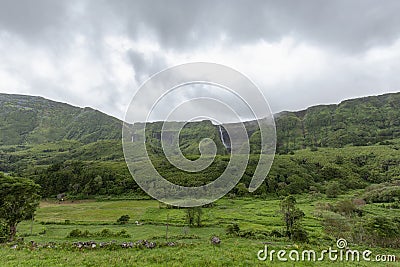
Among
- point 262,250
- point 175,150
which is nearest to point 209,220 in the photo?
point 262,250

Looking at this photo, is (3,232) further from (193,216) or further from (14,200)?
(193,216)

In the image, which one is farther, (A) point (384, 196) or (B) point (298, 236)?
(A) point (384, 196)

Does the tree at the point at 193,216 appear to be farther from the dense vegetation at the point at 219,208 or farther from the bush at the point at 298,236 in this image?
the bush at the point at 298,236

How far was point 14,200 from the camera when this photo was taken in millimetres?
27719

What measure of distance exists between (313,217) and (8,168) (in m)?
159

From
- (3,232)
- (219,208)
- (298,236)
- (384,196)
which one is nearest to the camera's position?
(3,232)

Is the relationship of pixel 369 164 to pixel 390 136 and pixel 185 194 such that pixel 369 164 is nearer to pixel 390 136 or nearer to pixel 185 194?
pixel 390 136

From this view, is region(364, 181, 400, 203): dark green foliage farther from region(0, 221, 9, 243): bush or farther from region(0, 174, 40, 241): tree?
region(0, 221, 9, 243): bush

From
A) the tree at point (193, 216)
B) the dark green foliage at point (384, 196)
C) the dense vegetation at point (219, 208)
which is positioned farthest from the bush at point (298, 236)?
the dark green foliage at point (384, 196)

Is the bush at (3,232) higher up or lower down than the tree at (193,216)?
higher up

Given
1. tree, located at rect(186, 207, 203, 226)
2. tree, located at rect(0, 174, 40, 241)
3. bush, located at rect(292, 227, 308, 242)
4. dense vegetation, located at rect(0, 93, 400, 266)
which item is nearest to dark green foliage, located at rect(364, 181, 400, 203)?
dense vegetation, located at rect(0, 93, 400, 266)

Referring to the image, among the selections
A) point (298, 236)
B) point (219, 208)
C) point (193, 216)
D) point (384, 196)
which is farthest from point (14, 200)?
point (384, 196)

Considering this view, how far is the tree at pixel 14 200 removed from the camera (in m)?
27.0

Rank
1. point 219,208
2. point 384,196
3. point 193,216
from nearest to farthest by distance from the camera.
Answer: point 193,216 → point 219,208 → point 384,196
